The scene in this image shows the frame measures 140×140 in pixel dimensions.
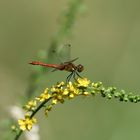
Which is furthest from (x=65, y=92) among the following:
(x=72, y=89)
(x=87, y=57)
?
(x=87, y=57)

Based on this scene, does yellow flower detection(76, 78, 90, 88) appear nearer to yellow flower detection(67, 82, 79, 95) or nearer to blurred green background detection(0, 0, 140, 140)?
yellow flower detection(67, 82, 79, 95)

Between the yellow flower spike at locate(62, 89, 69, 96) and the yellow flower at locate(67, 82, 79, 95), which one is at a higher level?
the yellow flower at locate(67, 82, 79, 95)

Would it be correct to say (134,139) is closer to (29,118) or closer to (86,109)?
(86,109)

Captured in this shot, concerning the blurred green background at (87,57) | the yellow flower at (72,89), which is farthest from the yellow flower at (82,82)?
the blurred green background at (87,57)

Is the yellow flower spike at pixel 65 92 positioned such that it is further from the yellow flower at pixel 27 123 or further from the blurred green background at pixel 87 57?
the blurred green background at pixel 87 57

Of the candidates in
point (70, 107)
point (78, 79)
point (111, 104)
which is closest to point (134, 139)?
point (111, 104)

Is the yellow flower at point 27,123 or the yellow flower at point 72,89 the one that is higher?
the yellow flower at point 72,89

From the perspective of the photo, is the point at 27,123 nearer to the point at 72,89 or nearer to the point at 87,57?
the point at 72,89

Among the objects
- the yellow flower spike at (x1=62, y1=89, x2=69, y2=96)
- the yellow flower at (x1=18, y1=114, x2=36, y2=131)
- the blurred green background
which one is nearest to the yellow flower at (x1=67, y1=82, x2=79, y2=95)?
the yellow flower spike at (x1=62, y1=89, x2=69, y2=96)
